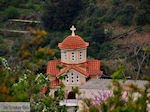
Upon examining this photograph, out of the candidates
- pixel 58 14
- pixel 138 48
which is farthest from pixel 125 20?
pixel 58 14

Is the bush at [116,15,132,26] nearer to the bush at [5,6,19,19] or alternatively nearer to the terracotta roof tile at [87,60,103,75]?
the terracotta roof tile at [87,60,103,75]

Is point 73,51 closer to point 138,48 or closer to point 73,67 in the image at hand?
point 73,67

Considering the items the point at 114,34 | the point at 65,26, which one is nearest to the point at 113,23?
the point at 114,34

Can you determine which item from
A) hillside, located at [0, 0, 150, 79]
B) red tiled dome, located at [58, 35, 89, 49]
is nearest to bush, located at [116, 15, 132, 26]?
hillside, located at [0, 0, 150, 79]

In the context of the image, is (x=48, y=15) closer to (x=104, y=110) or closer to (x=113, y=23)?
(x=113, y=23)

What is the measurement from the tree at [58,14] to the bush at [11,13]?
25.4 feet

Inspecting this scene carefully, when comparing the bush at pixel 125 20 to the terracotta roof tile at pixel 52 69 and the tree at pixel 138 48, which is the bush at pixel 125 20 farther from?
the terracotta roof tile at pixel 52 69

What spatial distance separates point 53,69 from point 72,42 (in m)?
1.92

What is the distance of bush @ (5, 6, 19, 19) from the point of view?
47412 millimetres

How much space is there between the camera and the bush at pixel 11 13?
47412mm

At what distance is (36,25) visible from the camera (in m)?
43.7

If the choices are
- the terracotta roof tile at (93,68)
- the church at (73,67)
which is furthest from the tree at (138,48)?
the church at (73,67)

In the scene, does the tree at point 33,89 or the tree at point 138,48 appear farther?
the tree at point 138,48

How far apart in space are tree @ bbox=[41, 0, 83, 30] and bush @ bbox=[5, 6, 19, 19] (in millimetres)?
7740
